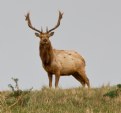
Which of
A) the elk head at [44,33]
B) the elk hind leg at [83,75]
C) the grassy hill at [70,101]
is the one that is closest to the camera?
the grassy hill at [70,101]

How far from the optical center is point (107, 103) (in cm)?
1048

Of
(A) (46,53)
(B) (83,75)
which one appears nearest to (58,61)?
(A) (46,53)

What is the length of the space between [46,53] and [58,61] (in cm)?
90

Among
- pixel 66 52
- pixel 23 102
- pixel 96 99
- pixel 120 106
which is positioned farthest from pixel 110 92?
pixel 66 52

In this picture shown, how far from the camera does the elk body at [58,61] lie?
56.5 feet

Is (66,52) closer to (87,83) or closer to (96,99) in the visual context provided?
(87,83)

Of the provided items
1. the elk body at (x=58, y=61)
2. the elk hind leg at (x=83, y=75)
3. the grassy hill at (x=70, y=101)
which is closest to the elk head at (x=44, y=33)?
the elk body at (x=58, y=61)

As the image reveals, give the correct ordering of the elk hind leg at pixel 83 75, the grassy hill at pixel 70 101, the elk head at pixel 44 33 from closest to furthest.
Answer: the grassy hill at pixel 70 101
the elk head at pixel 44 33
the elk hind leg at pixel 83 75

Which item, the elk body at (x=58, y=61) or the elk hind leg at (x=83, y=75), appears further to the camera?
the elk hind leg at (x=83, y=75)

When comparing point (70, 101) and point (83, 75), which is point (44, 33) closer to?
point (83, 75)

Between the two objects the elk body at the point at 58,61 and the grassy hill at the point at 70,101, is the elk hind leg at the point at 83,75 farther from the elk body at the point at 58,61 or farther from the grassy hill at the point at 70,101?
the grassy hill at the point at 70,101

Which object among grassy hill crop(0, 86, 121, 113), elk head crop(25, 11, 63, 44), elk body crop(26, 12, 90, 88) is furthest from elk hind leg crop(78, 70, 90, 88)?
grassy hill crop(0, 86, 121, 113)

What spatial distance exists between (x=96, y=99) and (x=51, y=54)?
22.3 ft

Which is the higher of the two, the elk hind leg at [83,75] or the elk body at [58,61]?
the elk body at [58,61]
